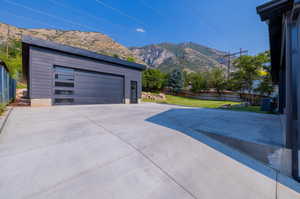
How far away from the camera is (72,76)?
7.78m

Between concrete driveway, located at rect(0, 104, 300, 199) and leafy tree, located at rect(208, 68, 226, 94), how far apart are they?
885 inches

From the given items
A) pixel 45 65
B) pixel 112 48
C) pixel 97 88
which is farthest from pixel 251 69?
pixel 112 48

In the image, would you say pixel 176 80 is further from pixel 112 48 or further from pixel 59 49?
pixel 112 48

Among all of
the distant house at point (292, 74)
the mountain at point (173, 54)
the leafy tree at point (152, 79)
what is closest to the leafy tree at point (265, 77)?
the distant house at point (292, 74)

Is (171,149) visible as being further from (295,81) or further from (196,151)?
(295,81)

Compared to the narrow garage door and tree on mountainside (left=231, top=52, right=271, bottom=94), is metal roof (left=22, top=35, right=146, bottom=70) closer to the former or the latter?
the narrow garage door

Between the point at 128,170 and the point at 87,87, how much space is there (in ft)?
26.4

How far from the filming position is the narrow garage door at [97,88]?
26.5ft

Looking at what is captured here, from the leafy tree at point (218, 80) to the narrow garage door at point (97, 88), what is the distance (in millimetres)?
18570

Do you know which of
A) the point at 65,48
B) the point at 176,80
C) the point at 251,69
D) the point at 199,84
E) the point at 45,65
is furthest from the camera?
the point at 176,80

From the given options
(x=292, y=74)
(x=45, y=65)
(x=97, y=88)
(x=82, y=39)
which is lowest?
(x=292, y=74)

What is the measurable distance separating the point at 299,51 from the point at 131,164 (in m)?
3.00

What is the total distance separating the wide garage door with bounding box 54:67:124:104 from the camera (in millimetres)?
7418

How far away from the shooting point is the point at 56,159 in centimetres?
167
